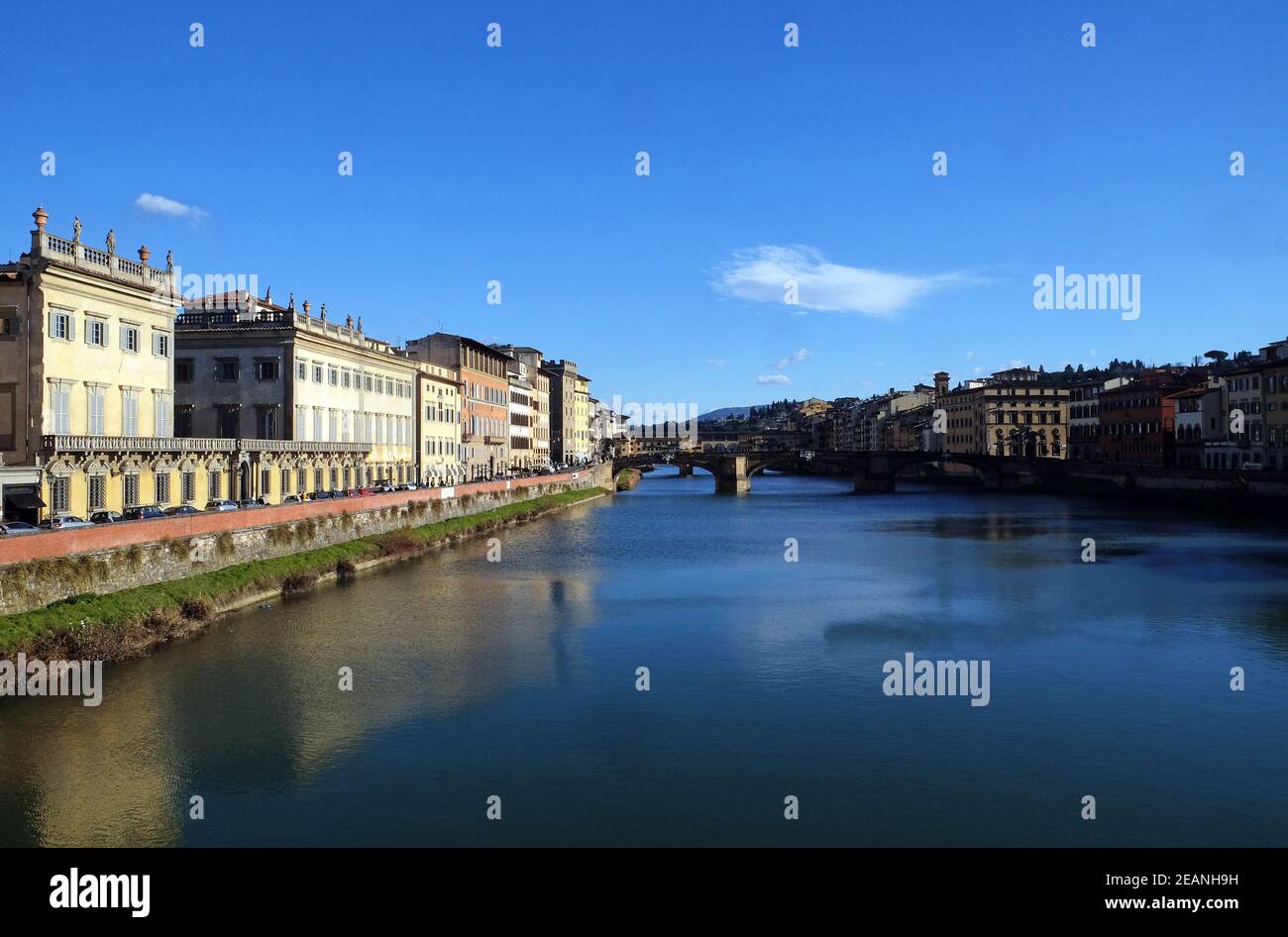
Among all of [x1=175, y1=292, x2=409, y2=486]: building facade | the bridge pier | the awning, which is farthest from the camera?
the bridge pier

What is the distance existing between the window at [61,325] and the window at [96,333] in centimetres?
91

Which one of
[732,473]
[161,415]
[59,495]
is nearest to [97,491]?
[59,495]

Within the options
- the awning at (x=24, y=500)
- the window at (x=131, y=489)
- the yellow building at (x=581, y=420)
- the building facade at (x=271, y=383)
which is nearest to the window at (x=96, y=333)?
the window at (x=131, y=489)

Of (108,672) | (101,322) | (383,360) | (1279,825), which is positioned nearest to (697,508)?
(383,360)

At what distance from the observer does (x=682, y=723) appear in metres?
22.5

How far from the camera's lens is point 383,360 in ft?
230

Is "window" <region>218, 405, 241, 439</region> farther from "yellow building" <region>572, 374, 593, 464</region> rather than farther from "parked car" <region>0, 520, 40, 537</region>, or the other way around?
"yellow building" <region>572, 374, 593, 464</region>

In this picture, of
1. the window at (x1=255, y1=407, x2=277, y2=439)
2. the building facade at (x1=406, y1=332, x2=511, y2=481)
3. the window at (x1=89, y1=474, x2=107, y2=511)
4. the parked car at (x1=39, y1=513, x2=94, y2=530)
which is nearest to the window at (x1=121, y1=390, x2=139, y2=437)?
the window at (x1=89, y1=474, x2=107, y2=511)

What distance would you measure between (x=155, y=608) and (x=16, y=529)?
4.70 m

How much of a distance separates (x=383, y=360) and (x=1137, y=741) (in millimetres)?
58035

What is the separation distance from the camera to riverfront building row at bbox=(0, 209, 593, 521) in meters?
37.3

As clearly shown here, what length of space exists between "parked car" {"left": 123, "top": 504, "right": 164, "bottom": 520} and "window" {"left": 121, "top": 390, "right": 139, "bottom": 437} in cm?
400
